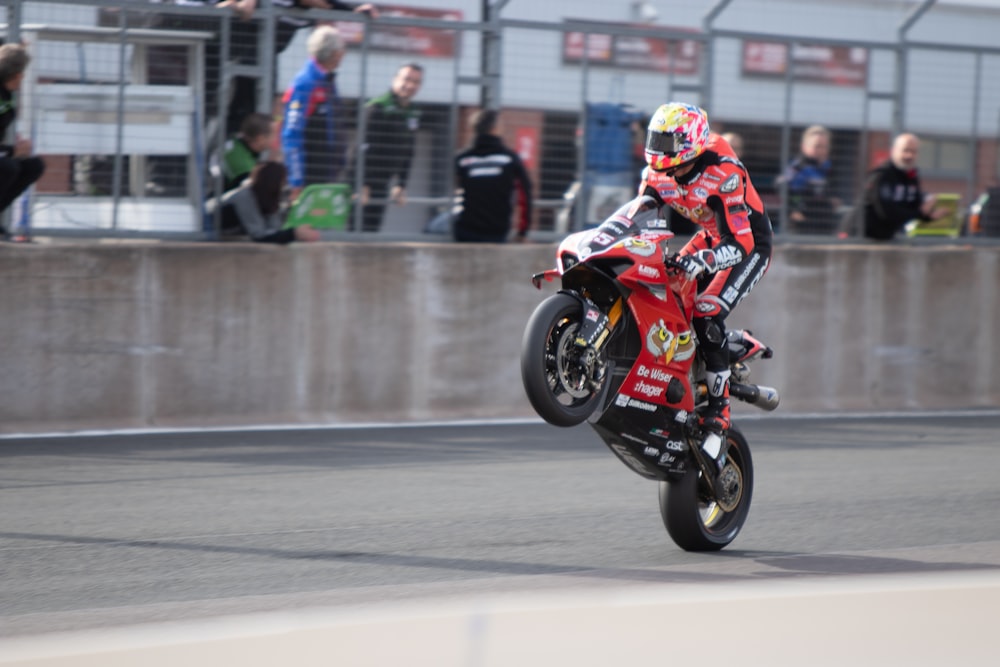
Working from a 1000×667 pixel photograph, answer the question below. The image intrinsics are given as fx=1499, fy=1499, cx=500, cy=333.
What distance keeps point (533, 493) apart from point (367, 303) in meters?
3.29

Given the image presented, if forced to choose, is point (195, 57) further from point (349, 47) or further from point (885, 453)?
point (885, 453)

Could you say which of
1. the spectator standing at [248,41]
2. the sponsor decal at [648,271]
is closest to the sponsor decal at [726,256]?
the sponsor decal at [648,271]

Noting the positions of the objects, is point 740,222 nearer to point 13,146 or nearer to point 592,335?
point 592,335

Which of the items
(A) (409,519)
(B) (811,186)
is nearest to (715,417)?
(A) (409,519)

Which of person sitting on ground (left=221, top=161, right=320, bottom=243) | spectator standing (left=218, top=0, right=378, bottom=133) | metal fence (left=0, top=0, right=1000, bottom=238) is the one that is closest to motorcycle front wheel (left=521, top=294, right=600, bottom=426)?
person sitting on ground (left=221, top=161, right=320, bottom=243)

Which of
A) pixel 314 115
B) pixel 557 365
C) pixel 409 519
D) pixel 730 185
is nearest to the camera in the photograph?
pixel 557 365

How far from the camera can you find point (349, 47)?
1123 centimetres

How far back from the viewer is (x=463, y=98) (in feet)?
38.6

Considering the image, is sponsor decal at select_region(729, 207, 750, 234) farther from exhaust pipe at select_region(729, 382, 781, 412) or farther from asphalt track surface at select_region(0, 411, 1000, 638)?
asphalt track surface at select_region(0, 411, 1000, 638)

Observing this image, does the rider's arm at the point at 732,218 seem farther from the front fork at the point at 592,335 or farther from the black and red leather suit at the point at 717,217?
the front fork at the point at 592,335

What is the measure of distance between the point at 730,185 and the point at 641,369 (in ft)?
3.17

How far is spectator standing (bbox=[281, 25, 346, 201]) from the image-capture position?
35.8 feet

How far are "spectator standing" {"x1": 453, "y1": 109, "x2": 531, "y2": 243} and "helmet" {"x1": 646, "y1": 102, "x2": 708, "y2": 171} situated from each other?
4942 mm

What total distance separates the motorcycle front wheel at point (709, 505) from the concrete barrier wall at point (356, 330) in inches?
180
